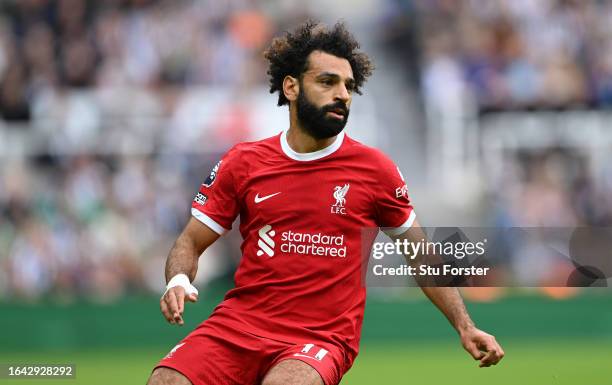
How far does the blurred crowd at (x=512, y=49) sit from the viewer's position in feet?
66.8

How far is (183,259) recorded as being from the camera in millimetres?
7320

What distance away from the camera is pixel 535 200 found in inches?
759

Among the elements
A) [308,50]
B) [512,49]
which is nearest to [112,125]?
[512,49]

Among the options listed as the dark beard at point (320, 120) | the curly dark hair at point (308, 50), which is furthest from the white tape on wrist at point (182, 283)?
the curly dark hair at point (308, 50)

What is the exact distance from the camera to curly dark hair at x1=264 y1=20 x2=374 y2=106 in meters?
7.49

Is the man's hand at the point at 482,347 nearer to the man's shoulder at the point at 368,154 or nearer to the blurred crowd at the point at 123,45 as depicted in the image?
the man's shoulder at the point at 368,154

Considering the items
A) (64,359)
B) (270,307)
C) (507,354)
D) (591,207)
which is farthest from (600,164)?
(270,307)

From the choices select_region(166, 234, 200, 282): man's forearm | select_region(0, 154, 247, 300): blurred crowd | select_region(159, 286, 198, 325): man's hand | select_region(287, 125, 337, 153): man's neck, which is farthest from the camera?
select_region(0, 154, 247, 300): blurred crowd

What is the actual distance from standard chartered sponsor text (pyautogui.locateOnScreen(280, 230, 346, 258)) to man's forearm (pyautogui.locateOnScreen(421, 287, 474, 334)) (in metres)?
0.60

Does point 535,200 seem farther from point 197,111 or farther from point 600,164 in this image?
point 197,111

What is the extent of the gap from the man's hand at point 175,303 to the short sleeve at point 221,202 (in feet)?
2.20

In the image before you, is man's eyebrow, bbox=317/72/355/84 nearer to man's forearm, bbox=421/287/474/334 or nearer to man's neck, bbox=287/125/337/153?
man's neck, bbox=287/125/337/153

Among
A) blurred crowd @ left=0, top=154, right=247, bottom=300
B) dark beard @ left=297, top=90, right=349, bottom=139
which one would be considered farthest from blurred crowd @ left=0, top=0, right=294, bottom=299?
dark beard @ left=297, top=90, right=349, bottom=139

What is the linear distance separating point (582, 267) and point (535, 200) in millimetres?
9827
